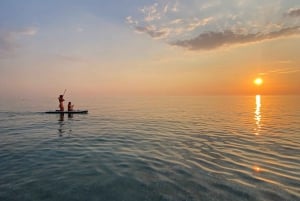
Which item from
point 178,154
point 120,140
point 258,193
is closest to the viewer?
point 258,193

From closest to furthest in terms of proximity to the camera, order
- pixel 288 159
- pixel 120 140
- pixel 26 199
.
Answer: pixel 26 199, pixel 288 159, pixel 120 140

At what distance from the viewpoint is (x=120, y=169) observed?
11.4 m

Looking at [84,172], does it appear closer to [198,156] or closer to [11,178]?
[11,178]

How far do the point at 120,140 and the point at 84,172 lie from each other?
8261mm

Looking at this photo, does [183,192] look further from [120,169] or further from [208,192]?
[120,169]

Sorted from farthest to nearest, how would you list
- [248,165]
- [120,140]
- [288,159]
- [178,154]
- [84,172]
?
1. [120,140]
2. [178,154]
3. [288,159]
4. [248,165]
5. [84,172]

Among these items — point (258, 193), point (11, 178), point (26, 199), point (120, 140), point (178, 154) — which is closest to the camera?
point (26, 199)

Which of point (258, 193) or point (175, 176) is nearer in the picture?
point (258, 193)

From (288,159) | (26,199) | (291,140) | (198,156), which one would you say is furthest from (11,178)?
(291,140)

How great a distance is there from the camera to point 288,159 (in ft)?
43.7

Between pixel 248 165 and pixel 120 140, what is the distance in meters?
10.5

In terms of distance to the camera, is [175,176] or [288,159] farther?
[288,159]

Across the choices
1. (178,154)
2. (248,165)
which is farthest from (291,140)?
(178,154)

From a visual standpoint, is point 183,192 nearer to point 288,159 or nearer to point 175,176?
point 175,176
